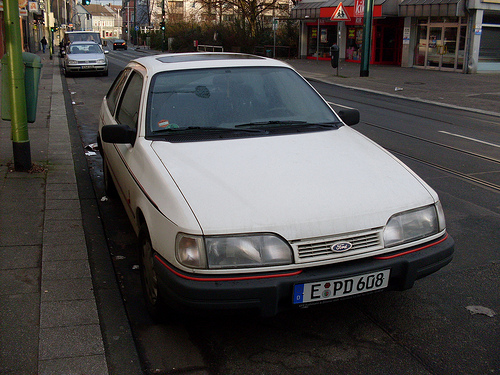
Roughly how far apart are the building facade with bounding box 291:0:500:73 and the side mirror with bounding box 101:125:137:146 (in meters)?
20.2

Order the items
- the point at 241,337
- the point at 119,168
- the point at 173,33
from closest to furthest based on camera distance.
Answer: the point at 241,337 → the point at 119,168 → the point at 173,33

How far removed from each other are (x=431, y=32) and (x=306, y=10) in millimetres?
10937

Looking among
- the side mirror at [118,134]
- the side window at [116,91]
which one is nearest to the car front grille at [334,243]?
the side mirror at [118,134]

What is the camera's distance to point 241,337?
3479 mm

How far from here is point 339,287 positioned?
312 centimetres

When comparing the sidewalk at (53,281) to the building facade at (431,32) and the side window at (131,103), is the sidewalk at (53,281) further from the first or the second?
the building facade at (431,32)

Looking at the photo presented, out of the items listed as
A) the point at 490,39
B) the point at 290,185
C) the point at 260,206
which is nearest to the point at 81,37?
the point at 490,39

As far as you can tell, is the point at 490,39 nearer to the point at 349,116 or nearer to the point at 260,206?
the point at 349,116

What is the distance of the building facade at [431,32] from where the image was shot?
25.2m

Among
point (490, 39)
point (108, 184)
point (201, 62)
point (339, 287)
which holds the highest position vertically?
point (490, 39)

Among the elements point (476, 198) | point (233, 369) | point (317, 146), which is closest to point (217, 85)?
point (317, 146)

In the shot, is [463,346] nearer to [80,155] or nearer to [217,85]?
[217,85]

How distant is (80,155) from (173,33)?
56.7m

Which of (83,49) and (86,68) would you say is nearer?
(86,68)
